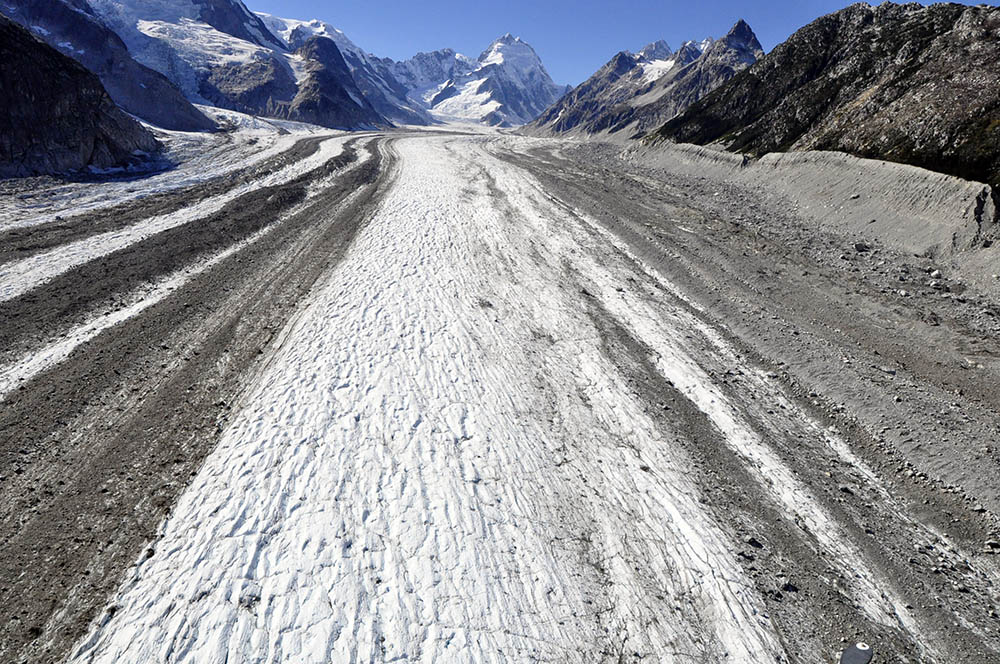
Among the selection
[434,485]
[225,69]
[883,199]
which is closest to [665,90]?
[883,199]

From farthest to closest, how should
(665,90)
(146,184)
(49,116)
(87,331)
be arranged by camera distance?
(665,90) < (49,116) < (146,184) < (87,331)

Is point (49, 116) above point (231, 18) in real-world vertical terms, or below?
below

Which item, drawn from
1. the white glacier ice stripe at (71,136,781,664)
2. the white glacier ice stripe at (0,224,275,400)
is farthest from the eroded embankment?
the white glacier ice stripe at (0,224,275,400)

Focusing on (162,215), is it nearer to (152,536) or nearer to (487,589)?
(152,536)

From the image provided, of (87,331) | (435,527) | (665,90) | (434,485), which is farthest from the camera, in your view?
(665,90)

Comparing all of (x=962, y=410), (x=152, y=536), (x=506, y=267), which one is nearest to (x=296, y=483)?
(x=152, y=536)

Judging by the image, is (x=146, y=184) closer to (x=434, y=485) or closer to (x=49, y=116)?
(x=49, y=116)

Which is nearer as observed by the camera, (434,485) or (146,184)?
(434,485)

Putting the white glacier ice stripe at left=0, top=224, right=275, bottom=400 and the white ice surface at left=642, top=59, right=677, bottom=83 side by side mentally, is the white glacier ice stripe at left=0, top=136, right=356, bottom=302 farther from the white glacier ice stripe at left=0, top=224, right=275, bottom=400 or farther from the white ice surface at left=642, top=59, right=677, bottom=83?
the white ice surface at left=642, top=59, right=677, bottom=83
